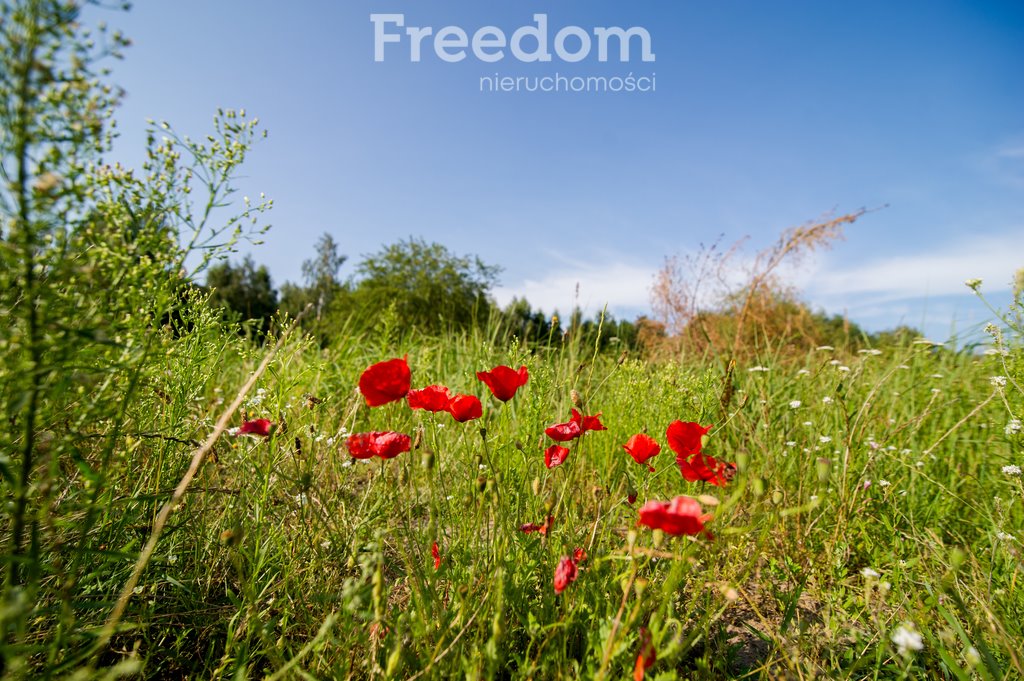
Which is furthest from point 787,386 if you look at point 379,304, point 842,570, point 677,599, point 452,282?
point 452,282

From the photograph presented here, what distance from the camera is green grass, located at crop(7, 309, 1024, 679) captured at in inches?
A: 46.8

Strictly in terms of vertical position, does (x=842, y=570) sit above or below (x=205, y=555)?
below

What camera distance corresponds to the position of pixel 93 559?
148 cm

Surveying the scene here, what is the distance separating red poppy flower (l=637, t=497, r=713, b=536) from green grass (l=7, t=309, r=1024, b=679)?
0.19 ft

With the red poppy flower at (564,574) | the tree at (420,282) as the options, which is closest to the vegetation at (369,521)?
the red poppy flower at (564,574)

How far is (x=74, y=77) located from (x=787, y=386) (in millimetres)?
3788

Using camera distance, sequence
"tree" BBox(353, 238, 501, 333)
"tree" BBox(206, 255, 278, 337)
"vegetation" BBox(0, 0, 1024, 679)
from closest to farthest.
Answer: "vegetation" BBox(0, 0, 1024, 679)
"tree" BBox(353, 238, 501, 333)
"tree" BBox(206, 255, 278, 337)

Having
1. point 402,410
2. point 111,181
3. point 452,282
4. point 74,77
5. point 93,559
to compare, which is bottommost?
point 93,559

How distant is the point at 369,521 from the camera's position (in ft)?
5.62

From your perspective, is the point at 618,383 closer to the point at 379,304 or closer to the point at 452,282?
the point at 379,304

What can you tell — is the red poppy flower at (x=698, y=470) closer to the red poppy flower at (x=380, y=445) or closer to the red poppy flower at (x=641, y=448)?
the red poppy flower at (x=641, y=448)

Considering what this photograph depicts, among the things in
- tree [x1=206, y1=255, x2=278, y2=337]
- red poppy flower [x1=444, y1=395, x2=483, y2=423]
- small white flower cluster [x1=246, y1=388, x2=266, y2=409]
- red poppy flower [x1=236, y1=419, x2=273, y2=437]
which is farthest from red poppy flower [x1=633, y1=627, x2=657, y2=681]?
tree [x1=206, y1=255, x2=278, y2=337]

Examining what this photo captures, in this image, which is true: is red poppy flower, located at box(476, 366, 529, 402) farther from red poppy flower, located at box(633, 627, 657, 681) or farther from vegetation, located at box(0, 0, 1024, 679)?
red poppy flower, located at box(633, 627, 657, 681)

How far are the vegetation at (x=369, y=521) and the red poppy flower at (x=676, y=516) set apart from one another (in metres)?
0.06
